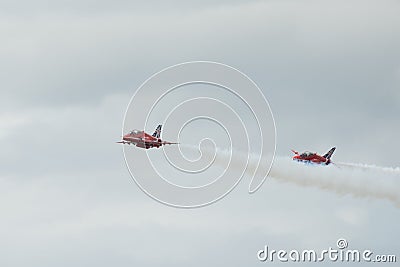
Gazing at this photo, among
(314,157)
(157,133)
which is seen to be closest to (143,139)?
(157,133)

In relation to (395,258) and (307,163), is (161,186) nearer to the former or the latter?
(395,258)

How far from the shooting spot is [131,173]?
382 ft

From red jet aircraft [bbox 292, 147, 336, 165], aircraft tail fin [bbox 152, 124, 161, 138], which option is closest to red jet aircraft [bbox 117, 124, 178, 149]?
aircraft tail fin [bbox 152, 124, 161, 138]

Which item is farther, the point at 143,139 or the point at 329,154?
the point at 329,154

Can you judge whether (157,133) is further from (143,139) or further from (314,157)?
(314,157)

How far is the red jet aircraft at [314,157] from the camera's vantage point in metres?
149

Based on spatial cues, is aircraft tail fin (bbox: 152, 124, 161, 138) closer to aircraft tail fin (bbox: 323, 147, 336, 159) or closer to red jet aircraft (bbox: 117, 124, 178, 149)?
red jet aircraft (bbox: 117, 124, 178, 149)

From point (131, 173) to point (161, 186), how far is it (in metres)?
3.32

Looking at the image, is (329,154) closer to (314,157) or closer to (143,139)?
(314,157)

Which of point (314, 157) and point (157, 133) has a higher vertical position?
point (314, 157)

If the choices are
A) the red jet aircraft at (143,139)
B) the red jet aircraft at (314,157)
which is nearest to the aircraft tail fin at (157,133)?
the red jet aircraft at (143,139)

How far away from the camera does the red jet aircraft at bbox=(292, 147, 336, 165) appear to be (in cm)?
14938

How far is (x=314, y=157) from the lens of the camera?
15062cm

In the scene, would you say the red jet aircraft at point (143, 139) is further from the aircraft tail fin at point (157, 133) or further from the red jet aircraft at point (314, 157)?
the red jet aircraft at point (314, 157)
